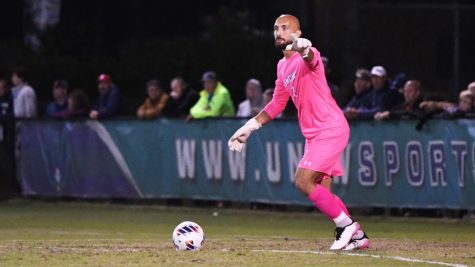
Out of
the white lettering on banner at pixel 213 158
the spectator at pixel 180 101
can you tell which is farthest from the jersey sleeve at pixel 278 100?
the spectator at pixel 180 101

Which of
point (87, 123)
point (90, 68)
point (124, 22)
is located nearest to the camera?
point (87, 123)

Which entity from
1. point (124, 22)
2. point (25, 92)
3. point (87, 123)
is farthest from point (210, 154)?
point (124, 22)

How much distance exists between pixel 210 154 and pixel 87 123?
303 centimetres

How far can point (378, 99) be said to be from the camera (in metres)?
21.7

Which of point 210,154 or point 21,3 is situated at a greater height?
point 21,3

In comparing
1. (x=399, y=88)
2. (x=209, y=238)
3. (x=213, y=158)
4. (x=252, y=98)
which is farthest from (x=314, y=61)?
(x=252, y=98)

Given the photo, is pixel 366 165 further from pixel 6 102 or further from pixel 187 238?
pixel 6 102

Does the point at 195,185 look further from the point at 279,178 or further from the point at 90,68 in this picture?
the point at 90,68

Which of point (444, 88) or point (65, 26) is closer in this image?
point (444, 88)

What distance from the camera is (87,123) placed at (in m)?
25.5

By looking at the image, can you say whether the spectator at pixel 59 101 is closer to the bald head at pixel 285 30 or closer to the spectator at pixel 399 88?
the spectator at pixel 399 88

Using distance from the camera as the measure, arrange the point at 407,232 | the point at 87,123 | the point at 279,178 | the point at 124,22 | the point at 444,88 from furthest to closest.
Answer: the point at 124,22
the point at 444,88
the point at 87,123
the point at 279,178
the point at 407,232

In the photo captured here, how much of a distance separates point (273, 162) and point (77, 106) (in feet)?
15.9

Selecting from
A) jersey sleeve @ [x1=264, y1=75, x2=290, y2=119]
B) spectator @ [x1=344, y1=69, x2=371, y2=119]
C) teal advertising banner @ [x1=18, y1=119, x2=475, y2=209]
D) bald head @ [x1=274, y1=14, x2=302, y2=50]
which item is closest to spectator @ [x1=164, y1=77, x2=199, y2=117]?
teal advertising banner @ [x1=18, y1=119, x2=475, y2=209]
